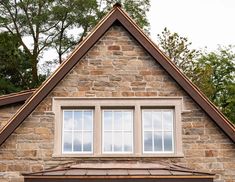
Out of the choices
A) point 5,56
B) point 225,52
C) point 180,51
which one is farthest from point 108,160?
point 225,52

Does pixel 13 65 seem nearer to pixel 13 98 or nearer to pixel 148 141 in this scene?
pixel 13 98

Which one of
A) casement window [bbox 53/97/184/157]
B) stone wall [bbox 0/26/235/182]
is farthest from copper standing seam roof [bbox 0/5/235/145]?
casement window [bbox 53/97/184/157]

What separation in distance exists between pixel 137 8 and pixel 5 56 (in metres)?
8.95

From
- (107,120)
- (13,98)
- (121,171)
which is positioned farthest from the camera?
(13,98)

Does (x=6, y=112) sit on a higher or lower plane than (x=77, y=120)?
higher

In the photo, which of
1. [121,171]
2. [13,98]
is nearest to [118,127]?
[121,171]

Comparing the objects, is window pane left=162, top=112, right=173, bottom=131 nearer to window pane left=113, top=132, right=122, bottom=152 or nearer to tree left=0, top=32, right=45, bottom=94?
window pane left=113, top=132, right=122, bottom=152

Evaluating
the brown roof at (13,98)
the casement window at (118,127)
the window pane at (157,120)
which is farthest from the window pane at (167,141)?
the brown roof at (13,98)

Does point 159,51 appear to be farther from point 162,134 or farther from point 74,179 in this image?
point 74,179

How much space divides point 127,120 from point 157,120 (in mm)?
762

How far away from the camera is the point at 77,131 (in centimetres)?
1138

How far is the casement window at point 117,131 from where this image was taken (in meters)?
11.3

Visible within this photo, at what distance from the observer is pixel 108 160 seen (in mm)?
11055

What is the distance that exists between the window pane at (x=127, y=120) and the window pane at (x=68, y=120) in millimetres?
1329
